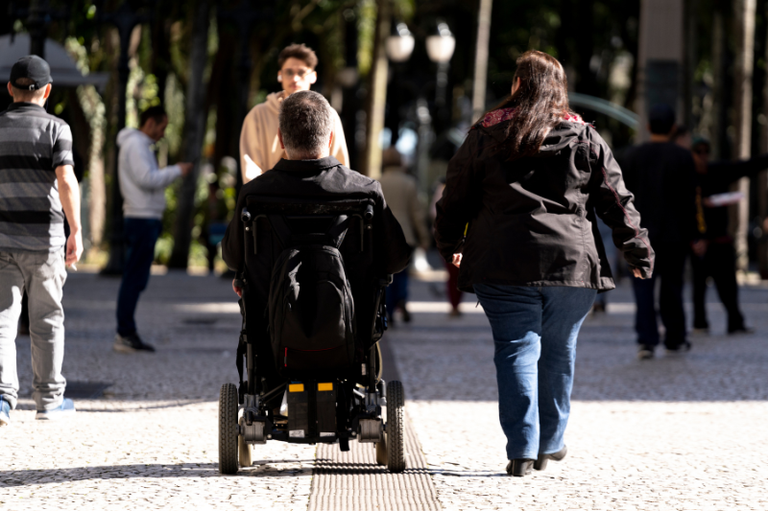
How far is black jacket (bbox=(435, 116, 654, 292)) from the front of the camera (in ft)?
16.2

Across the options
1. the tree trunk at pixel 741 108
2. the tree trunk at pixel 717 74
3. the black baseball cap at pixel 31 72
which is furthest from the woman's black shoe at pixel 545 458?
the tree trunk at pixel 717 74

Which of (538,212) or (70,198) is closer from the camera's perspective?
(538,212)

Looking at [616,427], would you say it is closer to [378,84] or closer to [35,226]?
[35,226]

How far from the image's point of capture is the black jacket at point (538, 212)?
194 inches

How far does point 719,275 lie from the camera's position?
1139 centimetres

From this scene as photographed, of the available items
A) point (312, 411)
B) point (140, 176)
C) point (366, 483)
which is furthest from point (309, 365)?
point (140, 176)

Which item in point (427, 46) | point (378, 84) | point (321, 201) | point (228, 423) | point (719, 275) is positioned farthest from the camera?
point (427, 46)

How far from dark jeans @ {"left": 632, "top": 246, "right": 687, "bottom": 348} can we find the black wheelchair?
183 inches

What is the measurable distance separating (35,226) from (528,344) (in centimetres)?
271

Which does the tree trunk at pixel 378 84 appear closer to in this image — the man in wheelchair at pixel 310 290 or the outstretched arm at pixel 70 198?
the outstretched arm at pixel 70 198

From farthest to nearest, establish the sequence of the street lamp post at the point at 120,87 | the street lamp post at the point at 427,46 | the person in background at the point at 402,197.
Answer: the street lamp post at the point at 427,46 < the street lamp post at the point at 120,87 < the person in background at the point at 402,197

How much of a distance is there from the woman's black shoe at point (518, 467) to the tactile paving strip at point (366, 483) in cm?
35

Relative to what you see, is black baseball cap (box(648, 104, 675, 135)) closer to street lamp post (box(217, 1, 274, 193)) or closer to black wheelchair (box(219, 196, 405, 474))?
black wheelchair (box(219, 196, 405, 474))

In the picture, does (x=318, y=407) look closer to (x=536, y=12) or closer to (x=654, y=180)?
(x=654, y=180)
